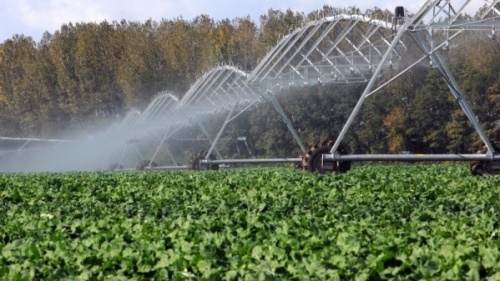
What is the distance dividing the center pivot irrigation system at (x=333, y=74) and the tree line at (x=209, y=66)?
5.56ft

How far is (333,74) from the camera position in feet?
99.3

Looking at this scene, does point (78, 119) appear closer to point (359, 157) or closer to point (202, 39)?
point (202, 39)

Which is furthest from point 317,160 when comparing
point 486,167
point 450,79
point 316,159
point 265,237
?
point 265,237

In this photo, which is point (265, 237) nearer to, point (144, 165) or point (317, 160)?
point (317, 160)

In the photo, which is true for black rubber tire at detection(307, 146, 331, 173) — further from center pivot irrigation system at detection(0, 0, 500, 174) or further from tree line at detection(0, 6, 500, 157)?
tree line at detection(0, 6, 500, 157)

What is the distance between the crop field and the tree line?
19036mm

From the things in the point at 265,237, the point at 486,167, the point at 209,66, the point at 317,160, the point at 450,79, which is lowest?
the point at 486,167

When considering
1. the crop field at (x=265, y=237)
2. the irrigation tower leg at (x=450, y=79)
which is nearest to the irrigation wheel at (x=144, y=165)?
the irrigation tower leg at (x=450, y=79)

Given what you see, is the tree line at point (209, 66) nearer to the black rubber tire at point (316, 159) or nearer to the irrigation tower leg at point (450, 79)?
the black rubber tire at point (316, 159)

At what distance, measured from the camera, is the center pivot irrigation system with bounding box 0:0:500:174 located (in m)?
22.9

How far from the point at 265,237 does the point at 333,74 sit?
68.6 feet

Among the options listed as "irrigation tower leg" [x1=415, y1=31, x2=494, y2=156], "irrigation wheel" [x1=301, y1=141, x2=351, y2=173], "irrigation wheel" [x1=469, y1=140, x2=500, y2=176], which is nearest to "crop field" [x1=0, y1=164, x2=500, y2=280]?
"irrigation tower leg" [x1=415, y1=31, x2=494, y2=156]

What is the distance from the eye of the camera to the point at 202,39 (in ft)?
237

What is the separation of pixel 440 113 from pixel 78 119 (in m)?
35.1
